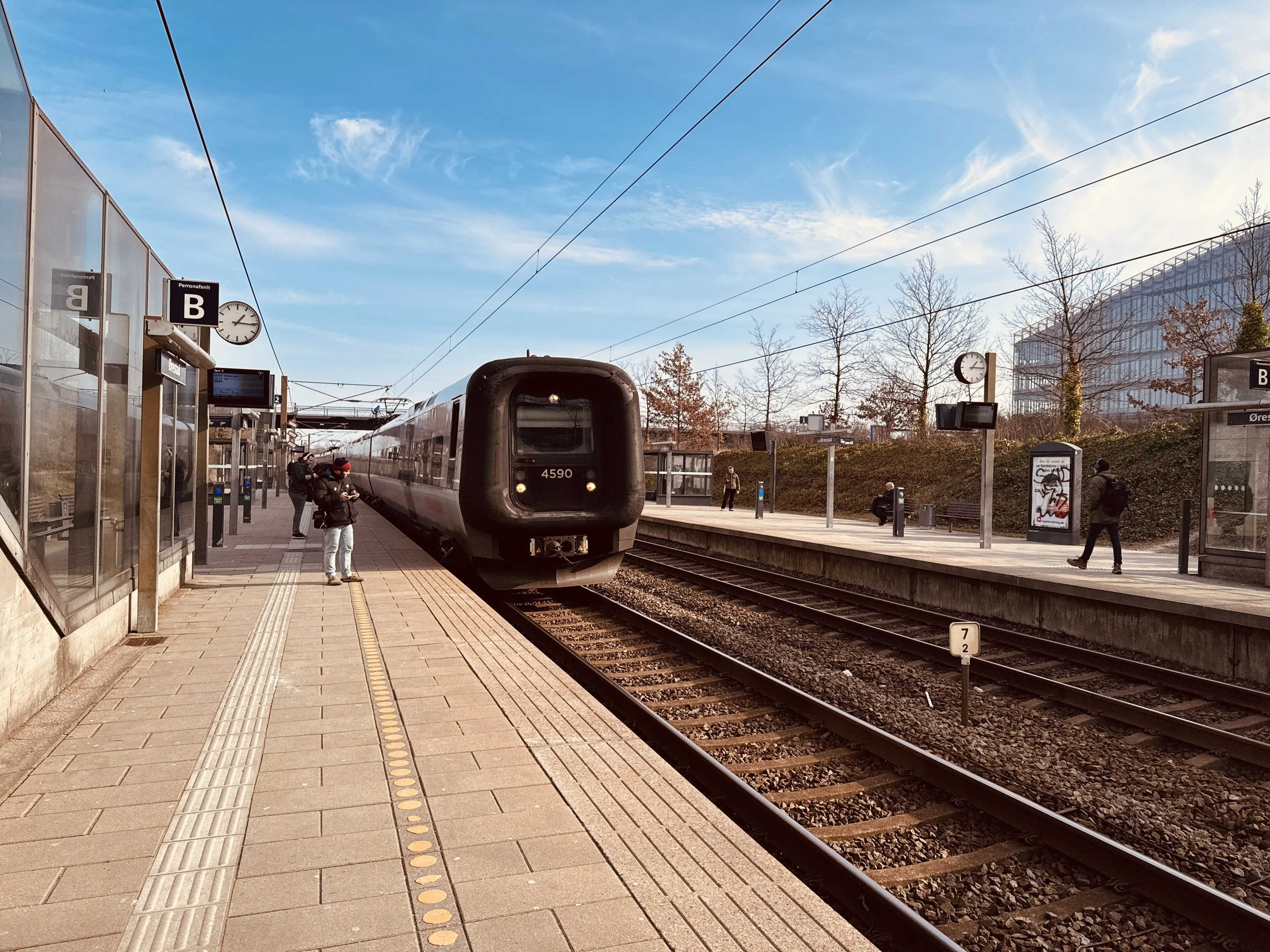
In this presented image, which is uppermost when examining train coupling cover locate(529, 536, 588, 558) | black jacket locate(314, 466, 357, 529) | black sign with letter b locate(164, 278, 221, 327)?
black sign with letter b locate(164, 278, 221, 327)

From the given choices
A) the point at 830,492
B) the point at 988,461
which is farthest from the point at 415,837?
the point at 830,492

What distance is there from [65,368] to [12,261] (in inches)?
40.8

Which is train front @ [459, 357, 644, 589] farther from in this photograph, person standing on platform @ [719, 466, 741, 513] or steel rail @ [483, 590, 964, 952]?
person standing on platform @ [719, 466, 741, 513]

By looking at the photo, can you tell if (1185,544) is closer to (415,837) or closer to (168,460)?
(415,837)

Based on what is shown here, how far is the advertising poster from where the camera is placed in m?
16.9

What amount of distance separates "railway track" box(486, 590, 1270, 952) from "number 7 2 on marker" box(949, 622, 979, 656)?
3.39 feet

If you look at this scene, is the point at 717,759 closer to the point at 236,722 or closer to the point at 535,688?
the point at 535,688

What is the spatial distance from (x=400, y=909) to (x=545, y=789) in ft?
3.76

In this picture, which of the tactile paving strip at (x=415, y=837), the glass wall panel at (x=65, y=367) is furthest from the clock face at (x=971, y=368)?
the glass wall panel at (x=65, y=367)

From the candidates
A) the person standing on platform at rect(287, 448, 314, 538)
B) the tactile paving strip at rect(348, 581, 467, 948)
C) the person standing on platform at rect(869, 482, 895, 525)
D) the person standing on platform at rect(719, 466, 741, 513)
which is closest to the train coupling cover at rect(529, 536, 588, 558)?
the tactile paving strip at rect(348, 581, 467, 948)

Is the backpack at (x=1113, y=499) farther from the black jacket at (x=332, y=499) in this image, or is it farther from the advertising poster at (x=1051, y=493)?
the black jacket at (x=332, y=499)

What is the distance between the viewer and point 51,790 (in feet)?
12.6

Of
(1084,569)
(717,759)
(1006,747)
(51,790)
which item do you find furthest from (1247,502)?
(51,790)

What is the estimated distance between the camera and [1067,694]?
23.1 feet
